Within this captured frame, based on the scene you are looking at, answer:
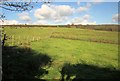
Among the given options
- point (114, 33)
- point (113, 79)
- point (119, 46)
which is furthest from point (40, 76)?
point (114, 33)

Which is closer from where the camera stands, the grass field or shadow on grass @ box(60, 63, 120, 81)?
shadow on grass @ box(60, 63, 120, 81)

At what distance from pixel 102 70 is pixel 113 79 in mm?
2797

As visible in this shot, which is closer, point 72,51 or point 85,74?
point 85,74

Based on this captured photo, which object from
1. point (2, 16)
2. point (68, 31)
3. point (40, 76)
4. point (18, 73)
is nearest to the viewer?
point (2, 16)

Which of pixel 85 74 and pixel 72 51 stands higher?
pixel 85 74

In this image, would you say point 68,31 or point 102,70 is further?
point 68,31

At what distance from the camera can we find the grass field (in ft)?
52.6

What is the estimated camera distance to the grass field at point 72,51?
16.0 meters

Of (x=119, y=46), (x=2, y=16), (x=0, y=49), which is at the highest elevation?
(x=2, y=16)

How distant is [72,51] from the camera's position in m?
27.7

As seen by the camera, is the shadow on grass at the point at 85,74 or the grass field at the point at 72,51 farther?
the grass field at the point at 72,51

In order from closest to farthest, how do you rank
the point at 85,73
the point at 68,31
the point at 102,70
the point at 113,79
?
1. the point at 113,79
2. the point at 85,73
3. the point at 102,70
4. the point at 68,31

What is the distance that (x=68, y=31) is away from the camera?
1596 inches

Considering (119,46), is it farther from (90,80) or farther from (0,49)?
(0,49)
